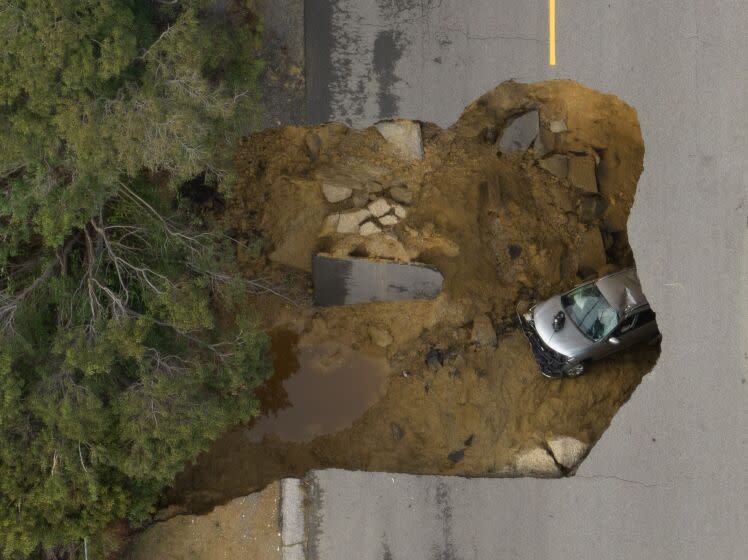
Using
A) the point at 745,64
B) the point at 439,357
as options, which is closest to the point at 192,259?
the point at 439,357

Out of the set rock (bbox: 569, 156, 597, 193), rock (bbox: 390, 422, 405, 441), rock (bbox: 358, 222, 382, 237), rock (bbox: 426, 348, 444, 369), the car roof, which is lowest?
rock (bbox: 390, 422, 405, 441)

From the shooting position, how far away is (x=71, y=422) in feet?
22.8

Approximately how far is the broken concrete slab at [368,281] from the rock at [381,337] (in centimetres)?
46

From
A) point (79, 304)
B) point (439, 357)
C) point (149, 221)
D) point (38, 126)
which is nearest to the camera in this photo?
point (38, 126)

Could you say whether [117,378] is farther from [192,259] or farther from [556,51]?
[556,51]

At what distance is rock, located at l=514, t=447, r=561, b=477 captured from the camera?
8.25 metres

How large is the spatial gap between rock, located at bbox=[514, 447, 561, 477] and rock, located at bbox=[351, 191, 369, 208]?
4.22m

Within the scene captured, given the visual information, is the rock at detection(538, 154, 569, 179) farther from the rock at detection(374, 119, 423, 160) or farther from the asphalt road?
the rock at detection(374, 119, 423, 160)

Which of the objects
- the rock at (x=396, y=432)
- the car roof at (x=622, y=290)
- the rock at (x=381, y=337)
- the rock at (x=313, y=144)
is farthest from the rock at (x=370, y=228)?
the car roof at (x=622, y=290)

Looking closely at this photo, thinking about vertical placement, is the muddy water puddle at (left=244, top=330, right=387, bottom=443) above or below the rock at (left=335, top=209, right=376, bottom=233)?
below

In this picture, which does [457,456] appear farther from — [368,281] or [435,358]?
[368,281]

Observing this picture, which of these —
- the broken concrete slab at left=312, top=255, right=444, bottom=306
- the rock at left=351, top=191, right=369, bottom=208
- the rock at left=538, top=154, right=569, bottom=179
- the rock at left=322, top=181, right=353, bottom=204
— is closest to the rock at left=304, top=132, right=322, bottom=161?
the rock at left=322, top=181, right=353, bottom=204

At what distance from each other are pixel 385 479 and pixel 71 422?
3.81 meters

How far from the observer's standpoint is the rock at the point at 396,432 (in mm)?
9328
